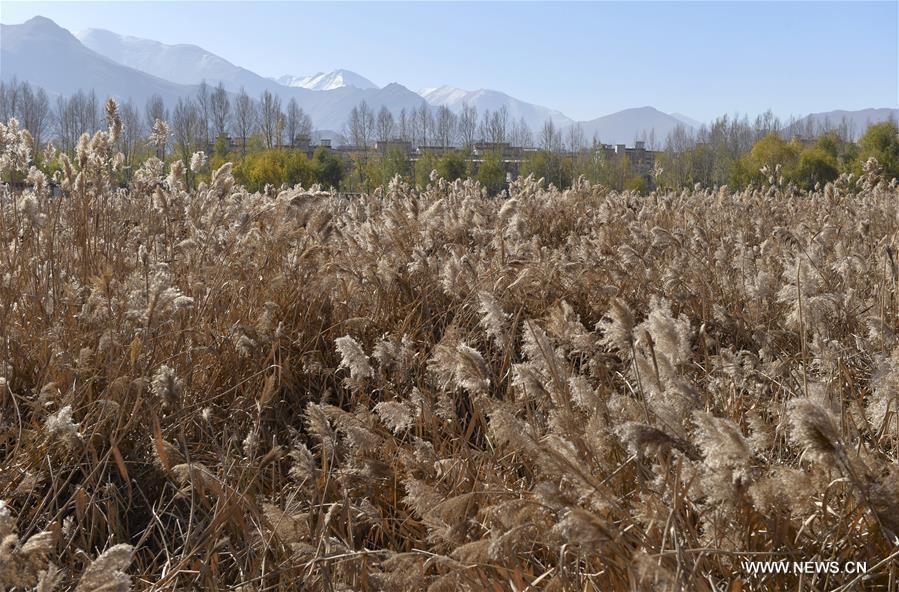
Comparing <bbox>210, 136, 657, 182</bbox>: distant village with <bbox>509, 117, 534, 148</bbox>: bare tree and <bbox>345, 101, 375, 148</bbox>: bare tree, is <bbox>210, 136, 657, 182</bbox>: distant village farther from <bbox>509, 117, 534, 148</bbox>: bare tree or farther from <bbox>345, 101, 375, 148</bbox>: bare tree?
<bbox>509, 117, 534, 148</bbox>: bare tree

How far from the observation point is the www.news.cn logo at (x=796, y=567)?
140cm

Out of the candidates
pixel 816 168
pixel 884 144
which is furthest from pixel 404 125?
pixel 884 144

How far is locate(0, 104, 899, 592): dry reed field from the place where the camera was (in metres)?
1.40

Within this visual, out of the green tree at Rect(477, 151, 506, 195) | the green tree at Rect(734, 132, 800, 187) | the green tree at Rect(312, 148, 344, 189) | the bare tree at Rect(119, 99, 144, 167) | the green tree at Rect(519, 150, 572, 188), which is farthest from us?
the green tree at Rect(477, 151, 506, 195)

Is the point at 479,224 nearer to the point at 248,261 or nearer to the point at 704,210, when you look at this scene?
the point at 248,261

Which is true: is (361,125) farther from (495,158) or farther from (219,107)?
(495,158)

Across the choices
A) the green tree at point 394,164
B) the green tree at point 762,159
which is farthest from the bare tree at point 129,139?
the green tree at point 762,159

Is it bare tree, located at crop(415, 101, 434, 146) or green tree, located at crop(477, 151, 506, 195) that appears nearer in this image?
green tree, located at crop(477, 151, 506, 195)

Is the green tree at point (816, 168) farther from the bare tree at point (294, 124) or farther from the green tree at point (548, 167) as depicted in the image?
the bare tree at point (294, 124)

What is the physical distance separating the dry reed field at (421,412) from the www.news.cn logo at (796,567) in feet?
0.08

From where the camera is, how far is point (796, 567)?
140 cm

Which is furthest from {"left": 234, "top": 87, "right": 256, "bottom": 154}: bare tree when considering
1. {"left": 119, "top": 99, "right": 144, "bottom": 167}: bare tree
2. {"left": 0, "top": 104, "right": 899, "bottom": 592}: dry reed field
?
{"left": 0, "top": 104, "right": 899, "bottom": 592}: dry reed field

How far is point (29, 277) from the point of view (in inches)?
134

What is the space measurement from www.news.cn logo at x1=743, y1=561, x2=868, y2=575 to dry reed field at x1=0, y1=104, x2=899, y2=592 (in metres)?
0.02
